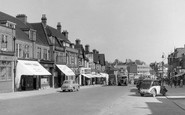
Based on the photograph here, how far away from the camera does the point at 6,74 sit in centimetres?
3547

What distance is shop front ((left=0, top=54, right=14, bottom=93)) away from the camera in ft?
113

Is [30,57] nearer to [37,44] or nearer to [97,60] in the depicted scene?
[37,44]

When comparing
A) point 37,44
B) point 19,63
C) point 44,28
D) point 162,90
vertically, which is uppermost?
point 44,28

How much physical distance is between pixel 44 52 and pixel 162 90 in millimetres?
23824

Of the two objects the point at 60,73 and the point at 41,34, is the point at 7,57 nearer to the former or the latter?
the point at 41,34

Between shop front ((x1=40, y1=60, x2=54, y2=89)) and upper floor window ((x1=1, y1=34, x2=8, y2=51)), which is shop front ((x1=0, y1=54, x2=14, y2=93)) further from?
shop front ((x1=40, y1=60, x2=54, y2=89))

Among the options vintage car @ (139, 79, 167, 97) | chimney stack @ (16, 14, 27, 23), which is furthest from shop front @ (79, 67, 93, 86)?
vintage car @ (139, 79, 167, 97)

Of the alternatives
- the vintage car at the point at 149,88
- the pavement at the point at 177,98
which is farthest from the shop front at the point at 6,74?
the pavement at the point at 177,98

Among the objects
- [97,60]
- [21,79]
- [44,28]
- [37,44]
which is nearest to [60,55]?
[44,28]

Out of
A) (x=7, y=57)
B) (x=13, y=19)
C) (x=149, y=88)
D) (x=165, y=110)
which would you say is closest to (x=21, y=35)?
(x=13, y=19)

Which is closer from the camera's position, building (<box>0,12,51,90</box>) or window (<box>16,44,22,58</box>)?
building (<box>0,12,51,90</box>)

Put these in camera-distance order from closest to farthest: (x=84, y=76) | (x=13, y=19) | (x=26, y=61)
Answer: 1. (x=26, y=61)
2. (x=13, y=19)
3. (x=84, y=76)

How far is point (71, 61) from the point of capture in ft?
203

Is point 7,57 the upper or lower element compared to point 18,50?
lower
